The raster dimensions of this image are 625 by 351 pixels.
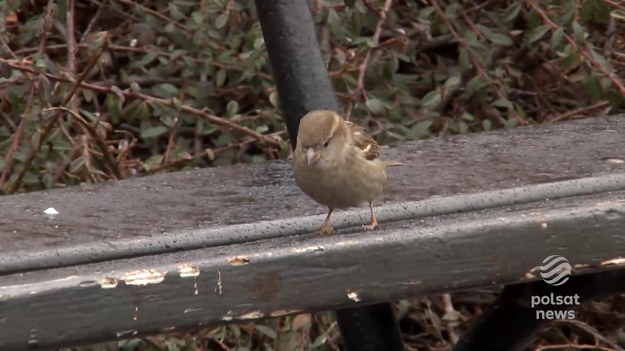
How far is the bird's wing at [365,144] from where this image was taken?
2.15m

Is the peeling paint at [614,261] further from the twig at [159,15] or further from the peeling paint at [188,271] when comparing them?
the twig at [159,15]

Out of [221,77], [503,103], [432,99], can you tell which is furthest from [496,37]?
[221,77]

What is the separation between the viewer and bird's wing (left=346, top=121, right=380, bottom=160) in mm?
2154

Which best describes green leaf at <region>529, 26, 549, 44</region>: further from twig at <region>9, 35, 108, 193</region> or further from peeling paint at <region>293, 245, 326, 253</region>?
peeling paint at <region>293, 245, 326, 253</region>

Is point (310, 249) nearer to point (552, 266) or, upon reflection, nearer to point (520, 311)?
point (552, 266)

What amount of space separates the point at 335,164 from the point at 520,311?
0.43 meters

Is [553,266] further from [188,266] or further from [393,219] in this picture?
[188,266]

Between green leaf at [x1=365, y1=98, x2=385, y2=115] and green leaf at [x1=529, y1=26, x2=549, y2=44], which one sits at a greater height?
green leaf at [x1=529, y1=26, x2=549, y2=44]

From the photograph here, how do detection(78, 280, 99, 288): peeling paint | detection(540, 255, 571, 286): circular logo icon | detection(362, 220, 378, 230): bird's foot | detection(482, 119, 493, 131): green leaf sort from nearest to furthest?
detection(78, 280, 99, 288): peeling paint < detection(540, 255, 571, 286): circular logo icon < detection(362, 220, 378, 230): bird's foot < detection(482, 119, 493, 131): green leaf

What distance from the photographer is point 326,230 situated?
1.71 metres

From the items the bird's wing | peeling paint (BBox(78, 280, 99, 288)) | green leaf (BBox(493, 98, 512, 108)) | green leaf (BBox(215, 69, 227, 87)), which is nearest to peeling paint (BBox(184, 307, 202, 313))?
peeling paint (BBox(78, 280, 99, 288))

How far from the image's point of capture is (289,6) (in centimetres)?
218

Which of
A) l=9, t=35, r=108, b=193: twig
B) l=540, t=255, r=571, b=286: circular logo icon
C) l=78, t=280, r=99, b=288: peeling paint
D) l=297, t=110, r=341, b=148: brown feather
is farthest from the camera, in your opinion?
l=9, t=35, r=108, b=193: twig

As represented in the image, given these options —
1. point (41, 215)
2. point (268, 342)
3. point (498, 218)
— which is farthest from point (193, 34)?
point (498, 218)
